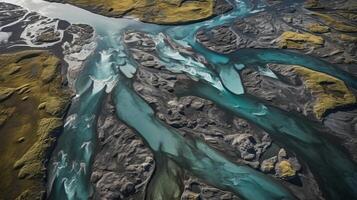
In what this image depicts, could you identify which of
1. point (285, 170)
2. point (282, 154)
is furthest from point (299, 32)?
point (285, 170)

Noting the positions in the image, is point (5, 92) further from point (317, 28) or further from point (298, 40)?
point (317, 28)

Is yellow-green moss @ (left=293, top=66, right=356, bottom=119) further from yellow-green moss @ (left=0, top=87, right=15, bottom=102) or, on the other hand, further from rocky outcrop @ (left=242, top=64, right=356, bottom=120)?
yellow-green moss @ (left=0, top=87, right=15, bottom=102)

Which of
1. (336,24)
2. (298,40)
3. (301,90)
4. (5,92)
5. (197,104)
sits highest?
(336,24)

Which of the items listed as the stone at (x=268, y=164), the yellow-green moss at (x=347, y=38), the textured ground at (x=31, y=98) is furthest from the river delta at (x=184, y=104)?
the yellow-green moss at (x=347, y=38)

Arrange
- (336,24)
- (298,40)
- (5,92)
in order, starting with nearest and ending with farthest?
(5,92) → (298,40) → (336,24)

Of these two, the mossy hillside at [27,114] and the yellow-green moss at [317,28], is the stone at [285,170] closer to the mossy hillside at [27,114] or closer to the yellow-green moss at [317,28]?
the mossy hillside at [27,114]

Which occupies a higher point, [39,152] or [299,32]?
[299,32]

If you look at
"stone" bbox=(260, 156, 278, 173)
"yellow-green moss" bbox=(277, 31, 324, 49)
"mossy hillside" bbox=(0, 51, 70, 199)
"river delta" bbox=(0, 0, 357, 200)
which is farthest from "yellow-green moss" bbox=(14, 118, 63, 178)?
"yellow-green moss" bbox=(277, 31, 324, 49)

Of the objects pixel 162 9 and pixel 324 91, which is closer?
pixel 324 91
